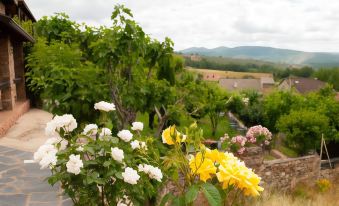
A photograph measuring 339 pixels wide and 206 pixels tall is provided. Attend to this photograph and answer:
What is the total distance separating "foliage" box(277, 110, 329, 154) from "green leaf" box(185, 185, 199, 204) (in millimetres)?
14112

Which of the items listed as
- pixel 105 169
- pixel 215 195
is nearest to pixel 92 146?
pixel 105 169

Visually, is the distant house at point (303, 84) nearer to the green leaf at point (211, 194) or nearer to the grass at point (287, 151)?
the grass at point (287, 151)

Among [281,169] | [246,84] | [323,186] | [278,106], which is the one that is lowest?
[246,84]

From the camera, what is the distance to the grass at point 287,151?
56.2ft

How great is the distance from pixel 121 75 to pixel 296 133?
1111 centimetres

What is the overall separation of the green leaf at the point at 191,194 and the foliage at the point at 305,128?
14.1 meters

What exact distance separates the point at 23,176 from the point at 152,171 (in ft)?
11.3

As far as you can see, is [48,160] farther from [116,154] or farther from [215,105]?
[215,105]

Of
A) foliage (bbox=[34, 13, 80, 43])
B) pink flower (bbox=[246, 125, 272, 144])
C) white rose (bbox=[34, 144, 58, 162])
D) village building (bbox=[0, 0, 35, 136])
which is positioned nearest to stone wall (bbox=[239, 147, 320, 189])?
pink flower (bbox=[246, 125, 272, 144])

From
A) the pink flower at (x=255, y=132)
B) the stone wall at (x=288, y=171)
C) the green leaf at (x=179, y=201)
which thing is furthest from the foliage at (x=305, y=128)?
the green leaf at (x=179, y=201)

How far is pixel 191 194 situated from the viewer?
74.4 inches

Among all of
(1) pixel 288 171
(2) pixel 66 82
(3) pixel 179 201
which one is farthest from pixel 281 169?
(3) pixel 179 201

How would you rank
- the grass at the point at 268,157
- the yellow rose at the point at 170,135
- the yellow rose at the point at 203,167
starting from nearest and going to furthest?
the yellow rose at the point at 203,167
the yellow rose at the point at 170,135
the grass at the point at 268,157

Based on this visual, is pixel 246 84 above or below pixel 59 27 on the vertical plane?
below
